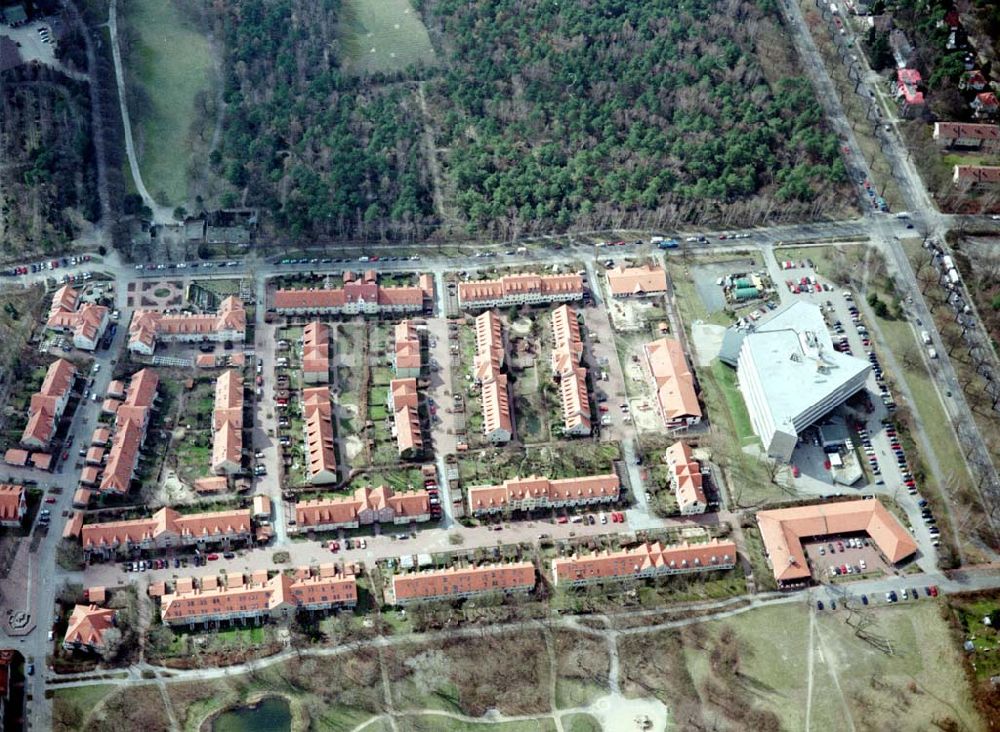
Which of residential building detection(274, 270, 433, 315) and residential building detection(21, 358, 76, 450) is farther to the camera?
residential building detection(274, 270, 433, 315)

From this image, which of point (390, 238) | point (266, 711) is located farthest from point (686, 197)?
point (266, 711)

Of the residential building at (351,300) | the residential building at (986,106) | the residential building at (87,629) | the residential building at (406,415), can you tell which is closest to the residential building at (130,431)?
the residential building at (87,629)

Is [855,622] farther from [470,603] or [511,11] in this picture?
[511,11]

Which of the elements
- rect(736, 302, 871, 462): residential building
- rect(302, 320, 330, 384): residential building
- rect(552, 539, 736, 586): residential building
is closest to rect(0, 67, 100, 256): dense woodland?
rect(302, 320, 330, 384): residential building

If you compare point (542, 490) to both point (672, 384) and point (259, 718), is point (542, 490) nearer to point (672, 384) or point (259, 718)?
point (672, 384)

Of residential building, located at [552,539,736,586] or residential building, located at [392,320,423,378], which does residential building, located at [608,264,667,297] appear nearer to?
residential building, located at [392,320,423,378]
